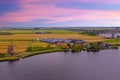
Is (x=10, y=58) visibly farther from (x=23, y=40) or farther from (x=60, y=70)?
(x=23, y=40)

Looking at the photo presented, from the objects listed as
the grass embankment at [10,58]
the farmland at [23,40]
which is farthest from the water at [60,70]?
the farmland at [23,40]

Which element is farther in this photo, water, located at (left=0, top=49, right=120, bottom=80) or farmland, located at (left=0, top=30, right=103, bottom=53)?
farmland, located at (left=0, top=30, right=103, bottom=53)

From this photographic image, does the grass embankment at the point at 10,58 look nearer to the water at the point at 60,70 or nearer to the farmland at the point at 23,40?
the water at the point at 60,70

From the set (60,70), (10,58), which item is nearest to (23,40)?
(10,58)

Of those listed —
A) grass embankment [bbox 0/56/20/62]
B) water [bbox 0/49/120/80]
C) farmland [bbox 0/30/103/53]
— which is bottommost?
water [bbox 0/49/120/80]

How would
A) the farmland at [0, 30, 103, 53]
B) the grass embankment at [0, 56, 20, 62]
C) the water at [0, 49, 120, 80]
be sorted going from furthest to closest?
the farmland at [0, 30, 103, 53], the grass embankment at [0, 56, 20, 62], the water at [0, 49, 120, 80]

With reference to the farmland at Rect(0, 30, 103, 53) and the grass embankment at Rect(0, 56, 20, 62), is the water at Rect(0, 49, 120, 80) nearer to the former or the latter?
the grass embankment at Rect(0, 56, 20, 62)

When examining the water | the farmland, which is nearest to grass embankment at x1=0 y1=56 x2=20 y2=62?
the water

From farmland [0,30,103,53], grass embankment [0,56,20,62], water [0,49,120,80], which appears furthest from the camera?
farmland [0,30,103,53]

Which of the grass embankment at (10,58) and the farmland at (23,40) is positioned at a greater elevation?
the farmland at (23,40)

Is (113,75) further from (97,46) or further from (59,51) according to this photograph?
(97,46)

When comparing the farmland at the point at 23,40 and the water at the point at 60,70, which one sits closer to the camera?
the water at the point at 60,70
